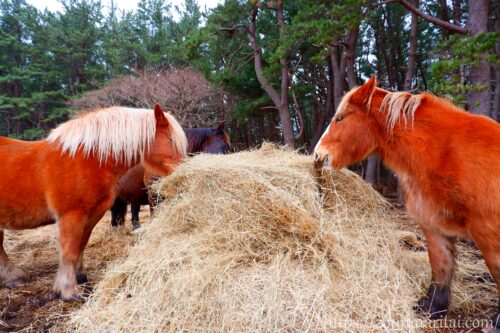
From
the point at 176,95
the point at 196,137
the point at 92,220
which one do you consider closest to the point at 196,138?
the point at 196,137

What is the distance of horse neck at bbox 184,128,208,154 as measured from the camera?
16.8 ft

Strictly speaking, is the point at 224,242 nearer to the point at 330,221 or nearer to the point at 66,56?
the point at 330,221

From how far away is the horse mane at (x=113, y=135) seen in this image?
2699mm

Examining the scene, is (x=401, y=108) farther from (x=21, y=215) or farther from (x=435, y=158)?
(x=21, y=215)

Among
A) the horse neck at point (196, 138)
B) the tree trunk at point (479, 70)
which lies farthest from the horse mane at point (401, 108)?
the tree trunk at point (479, 70)

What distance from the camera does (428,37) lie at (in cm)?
1398

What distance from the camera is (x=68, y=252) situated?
2541mm

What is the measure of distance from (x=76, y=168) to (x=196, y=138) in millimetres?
2674

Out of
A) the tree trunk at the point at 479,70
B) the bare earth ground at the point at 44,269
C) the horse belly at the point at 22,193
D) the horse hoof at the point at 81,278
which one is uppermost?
the tree trunk at the point at 479,70

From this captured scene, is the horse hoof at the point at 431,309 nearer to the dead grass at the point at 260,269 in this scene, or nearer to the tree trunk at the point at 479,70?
the dead grass at the point at 260,269

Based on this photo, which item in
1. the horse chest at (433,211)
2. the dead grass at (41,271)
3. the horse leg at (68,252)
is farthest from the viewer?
the horse leg at (68,252)

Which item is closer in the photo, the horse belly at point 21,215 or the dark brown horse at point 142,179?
the horse belly at point 21,215

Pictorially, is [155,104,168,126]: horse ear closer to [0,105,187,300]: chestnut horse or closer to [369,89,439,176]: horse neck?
[0,105,187,300]: chestnut horse

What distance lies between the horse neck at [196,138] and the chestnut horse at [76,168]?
214 centimetres
